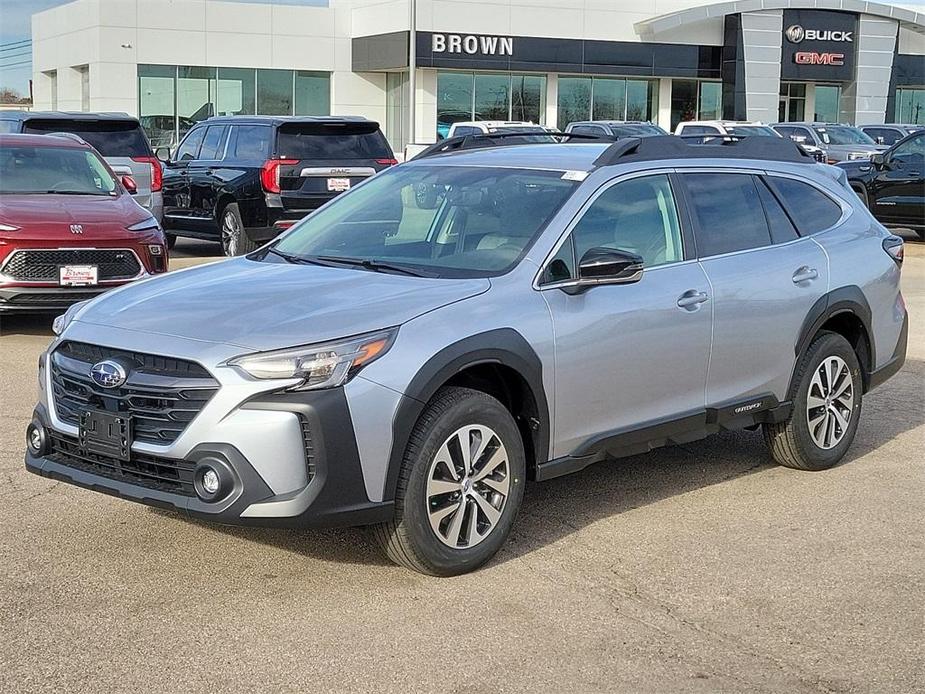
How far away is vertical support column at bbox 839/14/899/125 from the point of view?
53.2 meters

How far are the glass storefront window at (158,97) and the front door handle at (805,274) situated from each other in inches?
1709

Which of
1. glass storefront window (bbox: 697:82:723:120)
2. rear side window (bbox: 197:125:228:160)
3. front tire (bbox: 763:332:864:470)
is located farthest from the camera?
glass storefront window (bbox: 697:82:723:120)

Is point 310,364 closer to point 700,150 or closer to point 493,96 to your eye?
point 700,150

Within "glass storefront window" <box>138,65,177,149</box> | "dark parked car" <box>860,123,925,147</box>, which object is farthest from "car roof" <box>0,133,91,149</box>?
"glass storefront window" <box>138,65,177,149</box>

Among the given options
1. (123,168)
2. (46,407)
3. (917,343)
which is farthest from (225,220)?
(46,407)

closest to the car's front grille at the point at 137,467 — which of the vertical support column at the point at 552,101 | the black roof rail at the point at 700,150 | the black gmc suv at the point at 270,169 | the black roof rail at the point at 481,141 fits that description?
the black roof rail at the point at 700,150

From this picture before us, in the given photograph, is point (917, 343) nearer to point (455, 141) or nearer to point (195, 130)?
point (455, 141)

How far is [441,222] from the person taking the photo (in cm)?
601

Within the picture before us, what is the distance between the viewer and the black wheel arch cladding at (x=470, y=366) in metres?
4.80

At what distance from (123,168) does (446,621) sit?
12.2 metres

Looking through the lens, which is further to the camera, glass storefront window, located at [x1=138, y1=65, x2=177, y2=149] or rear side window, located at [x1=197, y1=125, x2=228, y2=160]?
glass storefront window, located at [x1=138, y1=65, x2=177, y2=149]

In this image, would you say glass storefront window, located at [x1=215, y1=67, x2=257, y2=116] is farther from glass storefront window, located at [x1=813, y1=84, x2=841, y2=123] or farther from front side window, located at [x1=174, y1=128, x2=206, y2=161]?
front side window, located at [x1=174, y1=128, x2=206, y2=161]

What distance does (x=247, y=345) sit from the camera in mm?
4699

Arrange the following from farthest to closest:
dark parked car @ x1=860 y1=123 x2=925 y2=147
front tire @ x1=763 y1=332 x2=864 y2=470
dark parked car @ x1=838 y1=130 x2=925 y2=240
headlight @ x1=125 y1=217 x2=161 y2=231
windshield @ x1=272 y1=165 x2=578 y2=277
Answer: dark parked car @ x1=860 y1=123 x2=925 y2=147 → dark parked car @ x1=838 y1=130 x2=925 y2=240 → headlight @ x1=125 y1=217 x2=161 y2=231 → front tire @ x1=763 y1=332 x2=864 y2=470 → windshield @ x1=272 y1=165 x2=578 y2=277
